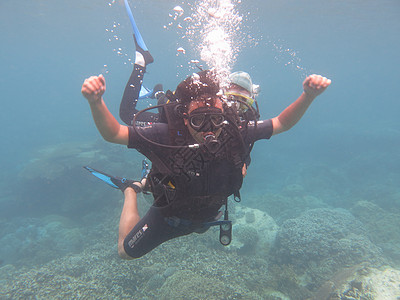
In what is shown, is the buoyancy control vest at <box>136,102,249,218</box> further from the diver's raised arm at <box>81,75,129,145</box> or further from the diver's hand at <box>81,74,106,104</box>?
the diver's hand at <box>81,74,106,104</box>

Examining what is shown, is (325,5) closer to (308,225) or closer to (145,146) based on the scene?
(308,225)

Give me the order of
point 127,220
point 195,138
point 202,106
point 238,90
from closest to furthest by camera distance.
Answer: point 202,106, point 195,138, point 238,90, point 127,220

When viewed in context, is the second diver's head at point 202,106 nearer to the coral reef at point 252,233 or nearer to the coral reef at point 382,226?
the coral reef at point 252,233

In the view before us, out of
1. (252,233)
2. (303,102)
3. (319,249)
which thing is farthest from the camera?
(252,233)

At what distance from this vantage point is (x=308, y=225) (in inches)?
393

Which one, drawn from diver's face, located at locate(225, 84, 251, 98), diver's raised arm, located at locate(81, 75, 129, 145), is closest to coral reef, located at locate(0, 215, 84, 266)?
diver's raised arm, located at locate(81, 75, 129, 145)

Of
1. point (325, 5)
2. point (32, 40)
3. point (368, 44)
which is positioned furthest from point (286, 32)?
point (32, 40)

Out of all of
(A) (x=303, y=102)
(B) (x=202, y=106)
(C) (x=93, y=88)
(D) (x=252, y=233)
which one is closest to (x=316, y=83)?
(A) (x=303, y=102)

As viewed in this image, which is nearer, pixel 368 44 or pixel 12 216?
pixel 12 216

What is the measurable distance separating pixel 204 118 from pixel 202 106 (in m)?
0.13

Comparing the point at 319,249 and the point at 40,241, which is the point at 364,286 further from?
the point at 40,241

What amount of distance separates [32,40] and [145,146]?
6686cm

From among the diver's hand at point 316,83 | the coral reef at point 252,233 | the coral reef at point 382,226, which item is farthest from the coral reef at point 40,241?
the coral reef at point 382,226

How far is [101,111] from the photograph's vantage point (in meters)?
2.05
